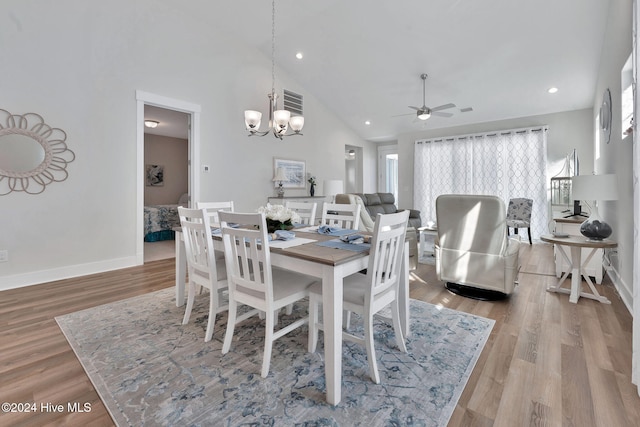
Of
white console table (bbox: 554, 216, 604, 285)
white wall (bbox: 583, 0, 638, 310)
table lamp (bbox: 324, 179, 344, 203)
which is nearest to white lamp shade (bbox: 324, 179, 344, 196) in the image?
table lamp (bbox: 324, 179, 344, 203)

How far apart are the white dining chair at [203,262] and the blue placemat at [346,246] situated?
761 mm

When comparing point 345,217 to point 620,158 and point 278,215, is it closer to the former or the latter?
point 278,215

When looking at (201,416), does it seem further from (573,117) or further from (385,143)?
(385,143)

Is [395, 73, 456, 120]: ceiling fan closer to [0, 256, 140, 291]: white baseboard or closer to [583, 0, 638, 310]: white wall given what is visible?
[583, 0, 638, 310]: white wall

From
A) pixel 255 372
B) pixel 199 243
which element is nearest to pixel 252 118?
pixel 199 243

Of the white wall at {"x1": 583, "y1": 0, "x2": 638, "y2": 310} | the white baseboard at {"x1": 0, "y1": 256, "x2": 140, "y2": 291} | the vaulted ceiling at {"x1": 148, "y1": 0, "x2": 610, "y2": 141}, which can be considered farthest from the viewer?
the vaulted ceiling at {"x1": 148, "y1": 0, "x2": 610, "y2": 141}

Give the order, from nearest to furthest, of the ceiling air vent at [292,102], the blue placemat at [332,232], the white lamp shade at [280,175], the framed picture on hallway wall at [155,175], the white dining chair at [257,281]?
1. the white dining chair at [257,281]
2. the blue placemat at [332,232]
3. the white lamp shade at [280,175]
4. the ceiling air vent at [292,102]
5. the framed picture on hallway wall at [155,175]

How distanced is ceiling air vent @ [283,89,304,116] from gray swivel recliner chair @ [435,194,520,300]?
4091 millimetres

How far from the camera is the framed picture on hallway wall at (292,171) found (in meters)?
5.87

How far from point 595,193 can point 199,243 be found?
11.0ft

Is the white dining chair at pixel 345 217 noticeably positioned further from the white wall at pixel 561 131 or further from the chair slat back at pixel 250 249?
the white wall at pixel 561 131

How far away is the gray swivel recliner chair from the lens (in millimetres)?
2713

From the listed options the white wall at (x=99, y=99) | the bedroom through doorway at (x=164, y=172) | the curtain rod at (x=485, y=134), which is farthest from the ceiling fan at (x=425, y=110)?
the bedroom through doorway at (x=164, y=172)

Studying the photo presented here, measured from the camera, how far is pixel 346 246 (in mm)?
1846
